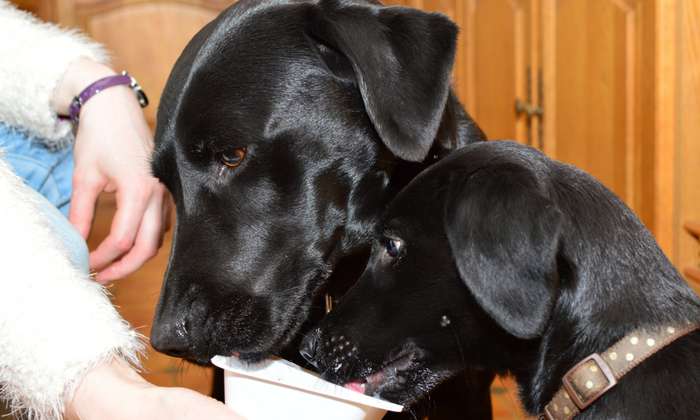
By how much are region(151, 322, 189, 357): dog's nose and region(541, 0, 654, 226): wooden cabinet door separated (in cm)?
183

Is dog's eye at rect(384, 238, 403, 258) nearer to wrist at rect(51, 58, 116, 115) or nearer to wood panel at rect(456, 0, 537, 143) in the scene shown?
wrist at rect(51, 58, 116, 115)

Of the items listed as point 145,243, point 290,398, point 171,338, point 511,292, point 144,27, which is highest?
point 511,292

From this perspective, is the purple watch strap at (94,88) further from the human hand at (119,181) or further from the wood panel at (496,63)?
the wood panel at (496,63)

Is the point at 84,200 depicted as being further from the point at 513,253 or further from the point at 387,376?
the point at 513,253

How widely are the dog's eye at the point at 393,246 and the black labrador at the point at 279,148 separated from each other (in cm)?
10

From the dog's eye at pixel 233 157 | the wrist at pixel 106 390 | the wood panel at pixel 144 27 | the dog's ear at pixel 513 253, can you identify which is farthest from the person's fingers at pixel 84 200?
the wood panel at pixel 144 27

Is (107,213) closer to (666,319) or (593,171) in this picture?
(593,171)

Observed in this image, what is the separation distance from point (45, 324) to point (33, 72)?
881 millimetres

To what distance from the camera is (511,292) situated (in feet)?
4.05

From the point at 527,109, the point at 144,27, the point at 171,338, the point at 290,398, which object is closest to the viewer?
the point at 290,398

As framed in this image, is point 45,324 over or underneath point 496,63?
over

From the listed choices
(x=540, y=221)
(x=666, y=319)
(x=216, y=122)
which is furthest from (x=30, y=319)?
(x=666, y=319)

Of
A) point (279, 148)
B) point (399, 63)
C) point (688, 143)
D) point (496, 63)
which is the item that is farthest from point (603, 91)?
point (279, 148)

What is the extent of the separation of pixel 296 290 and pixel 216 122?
311mm
